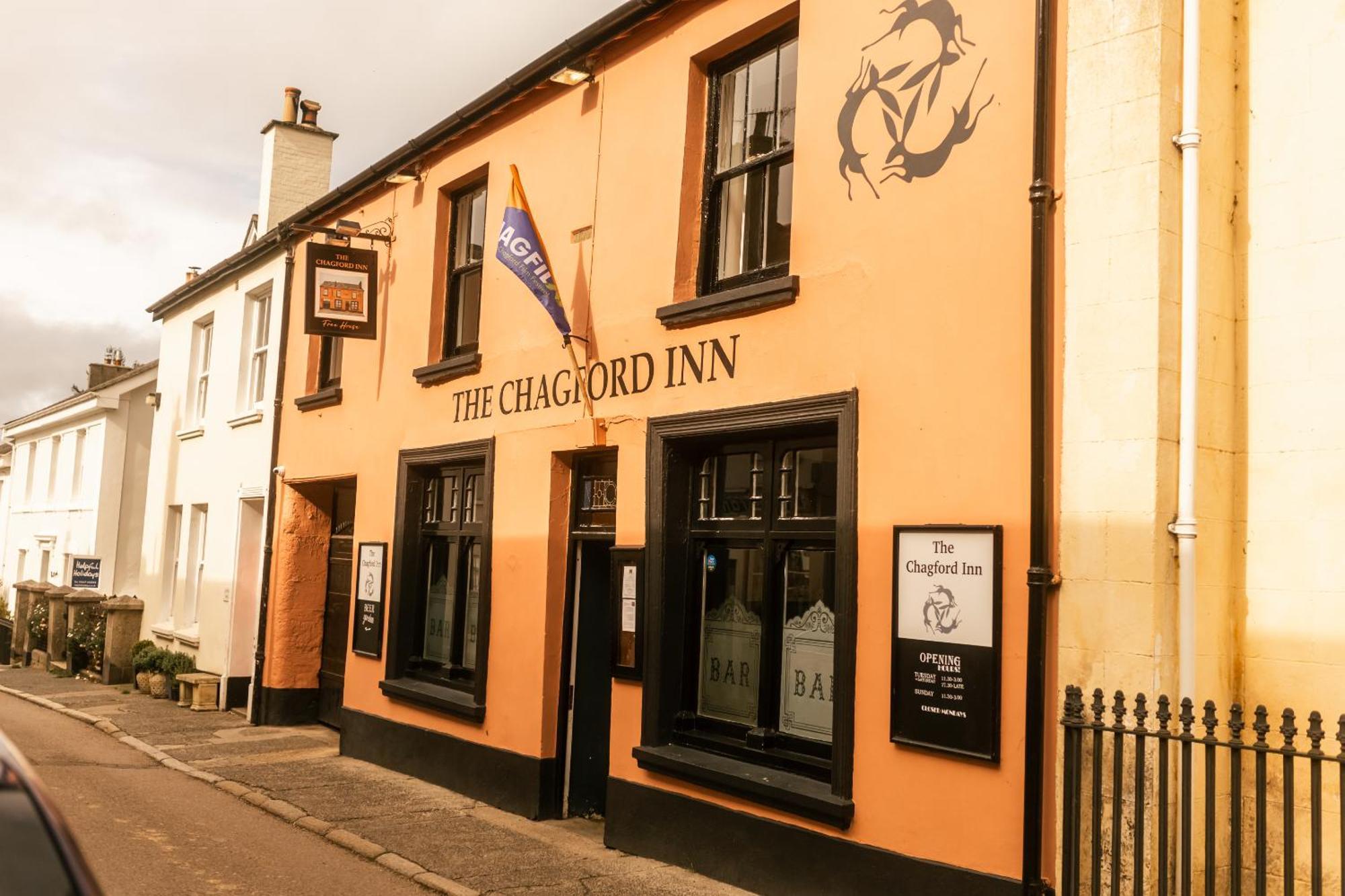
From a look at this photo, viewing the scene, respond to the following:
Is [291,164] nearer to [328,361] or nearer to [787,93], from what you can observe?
[328,361]

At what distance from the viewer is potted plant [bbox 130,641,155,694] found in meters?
17.9

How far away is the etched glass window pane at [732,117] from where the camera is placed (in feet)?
28.5

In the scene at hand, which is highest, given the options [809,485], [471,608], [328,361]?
[328,361]

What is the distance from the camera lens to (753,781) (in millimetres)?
7449

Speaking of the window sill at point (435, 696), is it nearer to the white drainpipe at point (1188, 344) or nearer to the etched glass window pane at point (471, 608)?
the etched glass window pane at point (471, 608)

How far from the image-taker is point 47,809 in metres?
2.67

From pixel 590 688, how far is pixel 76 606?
596 inches

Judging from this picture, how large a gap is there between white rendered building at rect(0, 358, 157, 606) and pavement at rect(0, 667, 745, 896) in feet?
45.5

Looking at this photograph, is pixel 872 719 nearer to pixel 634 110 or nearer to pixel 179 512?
pixel 634 110

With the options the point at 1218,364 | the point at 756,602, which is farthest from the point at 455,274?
the point at 1218,364

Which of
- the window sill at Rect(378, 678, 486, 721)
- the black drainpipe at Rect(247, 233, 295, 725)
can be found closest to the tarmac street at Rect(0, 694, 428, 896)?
the window sill at Rect(378, 678, 486, 721)

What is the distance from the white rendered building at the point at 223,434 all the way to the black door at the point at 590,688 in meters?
6.96

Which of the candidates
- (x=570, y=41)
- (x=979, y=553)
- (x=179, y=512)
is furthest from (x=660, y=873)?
(x=179, y=512)

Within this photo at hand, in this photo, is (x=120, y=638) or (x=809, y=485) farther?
(x=120, y=638)
